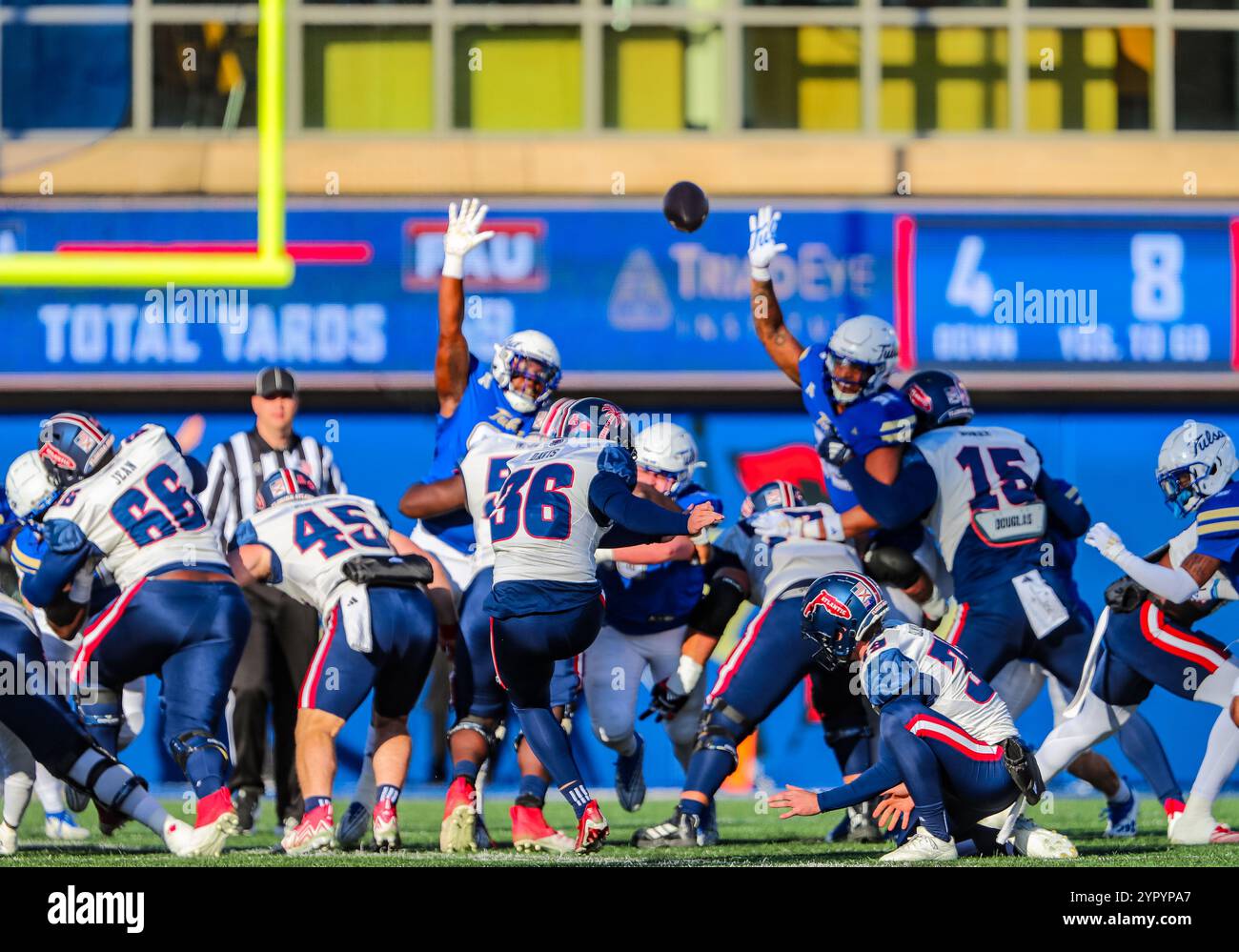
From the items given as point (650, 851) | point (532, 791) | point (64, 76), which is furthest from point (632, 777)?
point (64, 76)

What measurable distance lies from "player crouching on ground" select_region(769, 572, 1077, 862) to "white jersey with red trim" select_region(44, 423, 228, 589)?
7.76ft

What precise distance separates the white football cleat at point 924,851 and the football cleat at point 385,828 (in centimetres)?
177

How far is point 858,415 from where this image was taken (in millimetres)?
8664

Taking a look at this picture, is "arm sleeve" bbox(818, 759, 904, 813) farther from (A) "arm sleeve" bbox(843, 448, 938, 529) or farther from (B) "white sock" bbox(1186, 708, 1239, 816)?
(A) "arm sleeve" bbox(843, 448, 938, 529)

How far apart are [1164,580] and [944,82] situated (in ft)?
18.4

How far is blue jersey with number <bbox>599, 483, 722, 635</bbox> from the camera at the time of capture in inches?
338

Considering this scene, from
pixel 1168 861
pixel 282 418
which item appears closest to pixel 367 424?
pixel 282 418

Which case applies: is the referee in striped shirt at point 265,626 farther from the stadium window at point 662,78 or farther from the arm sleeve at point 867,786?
the stadium window at point 662,78

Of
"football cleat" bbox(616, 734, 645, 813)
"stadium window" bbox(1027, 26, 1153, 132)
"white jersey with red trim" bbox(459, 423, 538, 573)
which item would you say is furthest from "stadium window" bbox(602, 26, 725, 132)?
"football cleat" bbox(616, 734, 645, 813)

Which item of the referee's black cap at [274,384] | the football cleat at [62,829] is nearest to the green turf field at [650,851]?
the football cleat at [62,829]

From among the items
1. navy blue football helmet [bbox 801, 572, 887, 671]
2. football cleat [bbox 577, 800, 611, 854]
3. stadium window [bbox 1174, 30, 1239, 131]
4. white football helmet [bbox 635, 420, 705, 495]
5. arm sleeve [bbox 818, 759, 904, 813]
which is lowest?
football cleat [bbox 577, 800, 611, 854]

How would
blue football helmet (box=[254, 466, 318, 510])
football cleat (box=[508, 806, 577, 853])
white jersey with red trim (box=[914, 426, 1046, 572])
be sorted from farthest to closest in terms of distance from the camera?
white jersey with red trim (box=[914, 426, 1046, 572]) → blue football helmet (box=[254, 466, 318, 510]) → football cleat (box=[508, 806, 577, 853])

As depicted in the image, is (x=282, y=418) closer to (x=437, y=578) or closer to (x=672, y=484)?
(x=437, y=578)

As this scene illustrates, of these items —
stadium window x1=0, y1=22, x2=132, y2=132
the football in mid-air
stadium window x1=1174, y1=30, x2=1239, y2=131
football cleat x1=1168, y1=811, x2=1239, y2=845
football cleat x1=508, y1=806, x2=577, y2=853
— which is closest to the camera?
football cleat x1=508, y1=806, x2=577, y2=853
